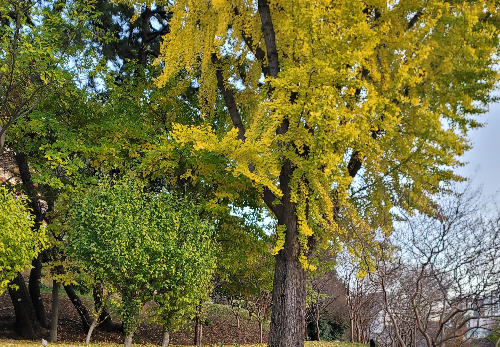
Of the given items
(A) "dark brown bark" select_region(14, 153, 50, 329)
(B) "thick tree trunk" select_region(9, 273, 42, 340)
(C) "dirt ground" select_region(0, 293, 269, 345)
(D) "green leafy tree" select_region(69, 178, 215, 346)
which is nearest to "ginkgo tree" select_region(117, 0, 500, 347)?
(D) "green leafy tree" select_region(69, 178, 215, 346)

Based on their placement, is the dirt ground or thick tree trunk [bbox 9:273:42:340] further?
the dirt ground

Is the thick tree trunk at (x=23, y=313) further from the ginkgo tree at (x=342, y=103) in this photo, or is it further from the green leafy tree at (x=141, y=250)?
the ginkgo tree at (x=342, y=103)

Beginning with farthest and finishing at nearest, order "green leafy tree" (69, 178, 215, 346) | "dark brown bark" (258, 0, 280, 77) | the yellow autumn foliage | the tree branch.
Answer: the tree branch
"dark brown bark" (258, 0, 280, 77)
"green leafy tree" (69, 178, 215, 346)
the yellow autumn foliage

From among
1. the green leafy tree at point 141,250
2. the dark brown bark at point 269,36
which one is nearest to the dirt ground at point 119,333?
the green leafy tree at point 141,250

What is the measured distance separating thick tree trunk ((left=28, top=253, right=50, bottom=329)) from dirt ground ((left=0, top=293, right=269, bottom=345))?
479 mm

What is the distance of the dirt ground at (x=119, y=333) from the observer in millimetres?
11837

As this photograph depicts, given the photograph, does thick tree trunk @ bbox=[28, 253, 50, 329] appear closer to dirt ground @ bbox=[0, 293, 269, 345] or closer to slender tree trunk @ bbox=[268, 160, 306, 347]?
dirt ground @ bbox=[0, 293, 269, 345]

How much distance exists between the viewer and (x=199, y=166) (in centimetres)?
970

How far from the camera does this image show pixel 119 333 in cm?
1280

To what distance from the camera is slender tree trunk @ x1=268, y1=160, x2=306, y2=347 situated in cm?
697

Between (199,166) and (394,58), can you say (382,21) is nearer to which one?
(394,58)

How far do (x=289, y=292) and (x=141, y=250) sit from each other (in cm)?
277

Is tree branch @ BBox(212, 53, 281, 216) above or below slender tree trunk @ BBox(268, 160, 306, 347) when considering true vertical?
above

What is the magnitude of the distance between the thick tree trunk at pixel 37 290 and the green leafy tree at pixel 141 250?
417 cm
